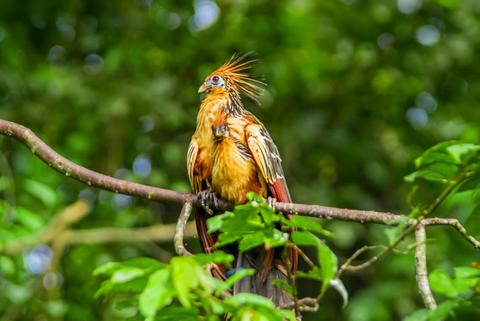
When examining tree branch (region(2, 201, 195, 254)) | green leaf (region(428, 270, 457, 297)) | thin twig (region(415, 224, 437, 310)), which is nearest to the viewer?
green leaf (region(428, 270, 457, 297))

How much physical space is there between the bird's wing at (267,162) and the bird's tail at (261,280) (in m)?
0.31

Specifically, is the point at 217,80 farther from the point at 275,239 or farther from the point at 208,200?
the point at 275,239

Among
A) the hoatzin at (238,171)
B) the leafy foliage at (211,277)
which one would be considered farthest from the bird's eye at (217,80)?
the leafy foliage at (211,277)

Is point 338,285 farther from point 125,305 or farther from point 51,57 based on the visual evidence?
point 51,57

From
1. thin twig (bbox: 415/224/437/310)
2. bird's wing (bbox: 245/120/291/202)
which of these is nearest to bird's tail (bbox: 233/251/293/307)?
bird's wing (bbox: 245/120/291/202)

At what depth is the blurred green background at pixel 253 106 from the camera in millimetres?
6500

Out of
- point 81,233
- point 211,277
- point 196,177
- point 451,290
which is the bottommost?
point 451,290

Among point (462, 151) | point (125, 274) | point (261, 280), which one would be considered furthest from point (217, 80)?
point (125, 274)

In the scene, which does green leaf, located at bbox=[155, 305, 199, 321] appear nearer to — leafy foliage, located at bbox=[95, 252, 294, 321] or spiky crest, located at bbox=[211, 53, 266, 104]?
leafy foliage, located at bbox=[95, 252, 294, 321]

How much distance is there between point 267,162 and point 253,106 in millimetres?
2493

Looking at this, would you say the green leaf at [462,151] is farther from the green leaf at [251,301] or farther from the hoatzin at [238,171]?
the hoatzin at [238,171]

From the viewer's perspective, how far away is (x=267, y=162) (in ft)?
12.6

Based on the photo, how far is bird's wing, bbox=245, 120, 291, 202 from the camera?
3824 millimetres

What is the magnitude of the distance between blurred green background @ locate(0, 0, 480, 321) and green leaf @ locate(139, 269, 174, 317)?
4014 mm
